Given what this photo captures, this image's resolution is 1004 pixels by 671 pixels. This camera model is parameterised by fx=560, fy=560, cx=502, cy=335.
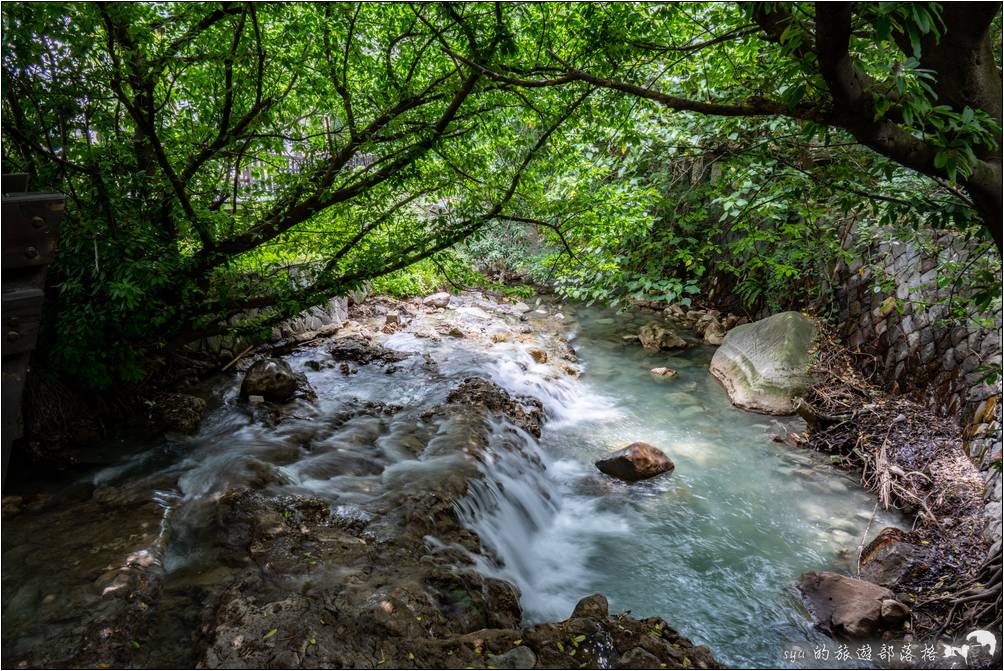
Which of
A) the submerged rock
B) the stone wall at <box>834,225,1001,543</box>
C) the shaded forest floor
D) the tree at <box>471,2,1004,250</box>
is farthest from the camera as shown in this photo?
the submerged rock

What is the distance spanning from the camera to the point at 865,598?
3.93 meters

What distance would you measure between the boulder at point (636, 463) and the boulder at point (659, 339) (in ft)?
13.8

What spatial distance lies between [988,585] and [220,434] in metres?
6.51

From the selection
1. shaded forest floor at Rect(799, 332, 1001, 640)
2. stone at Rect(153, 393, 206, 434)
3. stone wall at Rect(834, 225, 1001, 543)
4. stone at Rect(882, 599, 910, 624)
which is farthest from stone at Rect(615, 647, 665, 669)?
stone at Rect(153, 393, 206, 434)

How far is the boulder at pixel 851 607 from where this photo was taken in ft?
12.5

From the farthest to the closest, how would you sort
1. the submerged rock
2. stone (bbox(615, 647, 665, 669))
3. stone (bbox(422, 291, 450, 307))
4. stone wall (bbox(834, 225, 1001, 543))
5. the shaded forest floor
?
stone (bbox(422, 291, 450, 307)) < the submerged rock < stone wall (bbox(834, 225, 1001, 543)) < the shaded forest floor < stone (bbox(615, 647, 665, 669))

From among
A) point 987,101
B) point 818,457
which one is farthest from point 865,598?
point 987,101

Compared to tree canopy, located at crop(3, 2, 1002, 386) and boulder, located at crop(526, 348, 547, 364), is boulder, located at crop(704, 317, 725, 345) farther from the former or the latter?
tree canopy, located at crop(3, 2, 1002, 386)

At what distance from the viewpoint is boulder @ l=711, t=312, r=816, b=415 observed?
7504 mm

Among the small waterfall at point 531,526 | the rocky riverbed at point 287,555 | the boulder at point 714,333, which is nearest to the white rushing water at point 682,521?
the small waterfall at point 531,526

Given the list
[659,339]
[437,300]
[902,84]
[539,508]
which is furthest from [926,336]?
[437,300]

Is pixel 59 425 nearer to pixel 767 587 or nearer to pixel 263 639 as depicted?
pixel 263 639

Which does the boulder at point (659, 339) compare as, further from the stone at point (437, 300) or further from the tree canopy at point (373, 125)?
the tree canopy at point (373, 125)

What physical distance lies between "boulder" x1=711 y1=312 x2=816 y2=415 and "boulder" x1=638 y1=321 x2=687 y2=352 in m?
1.53
